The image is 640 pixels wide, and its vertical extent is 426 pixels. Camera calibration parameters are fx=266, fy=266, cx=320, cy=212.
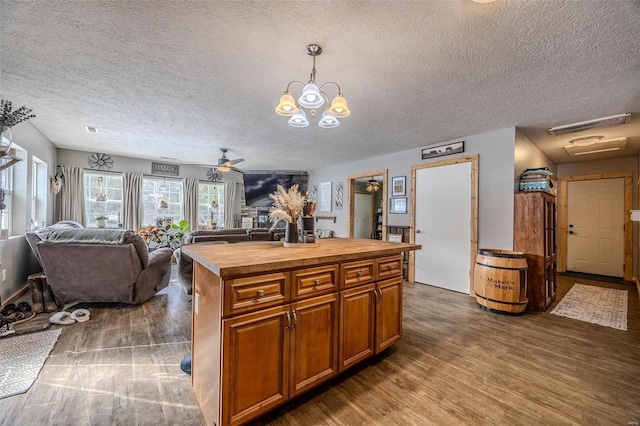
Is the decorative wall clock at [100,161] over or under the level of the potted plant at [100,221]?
over

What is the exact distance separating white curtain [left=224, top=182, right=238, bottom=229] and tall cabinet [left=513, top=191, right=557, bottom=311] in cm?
679

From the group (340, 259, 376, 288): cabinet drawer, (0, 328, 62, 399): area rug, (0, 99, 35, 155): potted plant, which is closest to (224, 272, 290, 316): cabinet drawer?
(340, 259, 376, 288): cabinet drawer

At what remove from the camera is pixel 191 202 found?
7.30 meters

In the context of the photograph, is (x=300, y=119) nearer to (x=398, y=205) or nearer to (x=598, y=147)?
(x=398, y=205)

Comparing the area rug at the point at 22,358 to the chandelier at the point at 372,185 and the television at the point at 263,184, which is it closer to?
the television at the point at 263,184

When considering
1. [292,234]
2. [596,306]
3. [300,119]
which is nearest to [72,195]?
[300,119]

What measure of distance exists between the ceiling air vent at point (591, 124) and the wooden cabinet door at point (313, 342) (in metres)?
4.08

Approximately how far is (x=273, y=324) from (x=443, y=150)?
4.21 m

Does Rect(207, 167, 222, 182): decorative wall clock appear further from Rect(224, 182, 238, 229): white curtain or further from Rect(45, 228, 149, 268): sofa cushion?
Rect(45, 228, 149, 268): sofa cushion

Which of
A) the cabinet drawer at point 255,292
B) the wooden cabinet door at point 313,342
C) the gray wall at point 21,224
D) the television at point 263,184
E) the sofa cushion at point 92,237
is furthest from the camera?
the television at point 263,184

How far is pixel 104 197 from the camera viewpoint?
243 inches

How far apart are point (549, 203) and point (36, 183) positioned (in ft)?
28.1

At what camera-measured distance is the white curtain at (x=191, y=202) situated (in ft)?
23.7

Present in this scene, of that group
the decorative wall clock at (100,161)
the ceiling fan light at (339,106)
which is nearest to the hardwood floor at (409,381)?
the ceiling fan light at (339,106)
